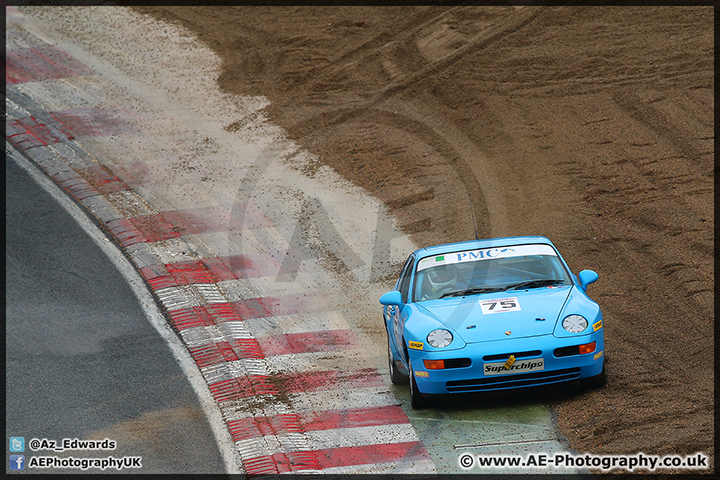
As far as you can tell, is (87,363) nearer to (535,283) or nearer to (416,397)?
(416,397)

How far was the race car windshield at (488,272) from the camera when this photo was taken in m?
8.42

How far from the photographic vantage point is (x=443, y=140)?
1544 cm

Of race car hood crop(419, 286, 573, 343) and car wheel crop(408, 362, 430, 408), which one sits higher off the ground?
race car hood crop(419, 286, 573, 343)

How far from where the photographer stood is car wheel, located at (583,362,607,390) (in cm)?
779

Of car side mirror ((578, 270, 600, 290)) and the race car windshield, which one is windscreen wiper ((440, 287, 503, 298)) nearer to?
the race car windshield

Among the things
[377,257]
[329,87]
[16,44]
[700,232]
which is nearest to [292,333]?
[377,257]

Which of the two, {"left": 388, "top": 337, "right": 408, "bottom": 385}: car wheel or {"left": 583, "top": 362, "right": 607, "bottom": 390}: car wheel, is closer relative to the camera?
{"left": 583, "top": 362, "right": 607, "bottom": 390}: car wheel

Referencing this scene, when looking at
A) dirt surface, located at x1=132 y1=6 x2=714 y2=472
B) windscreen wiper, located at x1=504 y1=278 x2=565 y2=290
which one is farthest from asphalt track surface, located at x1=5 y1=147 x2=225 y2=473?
dirt surface, located at x1=132 y1=6 x2=714 y2=472

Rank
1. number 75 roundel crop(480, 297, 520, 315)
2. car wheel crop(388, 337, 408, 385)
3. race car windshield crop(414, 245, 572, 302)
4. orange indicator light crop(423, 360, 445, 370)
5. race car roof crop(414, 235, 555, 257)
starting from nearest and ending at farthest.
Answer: orange indicator light crop(423, 360, 445, 370)
number 75 roundel crop(480, 297, 520, 315)
race car windshield crop(414, 245, 572, 302)
car wheel crop(388, 337, 408, 385)
race car roof crop(414, 235, 555, 257)

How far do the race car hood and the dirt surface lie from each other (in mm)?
884

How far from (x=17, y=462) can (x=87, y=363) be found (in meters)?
2.04

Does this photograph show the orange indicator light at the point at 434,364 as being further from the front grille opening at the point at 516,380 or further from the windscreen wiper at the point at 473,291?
the windscreen wiper at the point at 473,291

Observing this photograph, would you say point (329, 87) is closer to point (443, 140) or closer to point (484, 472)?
point (443, 140)
